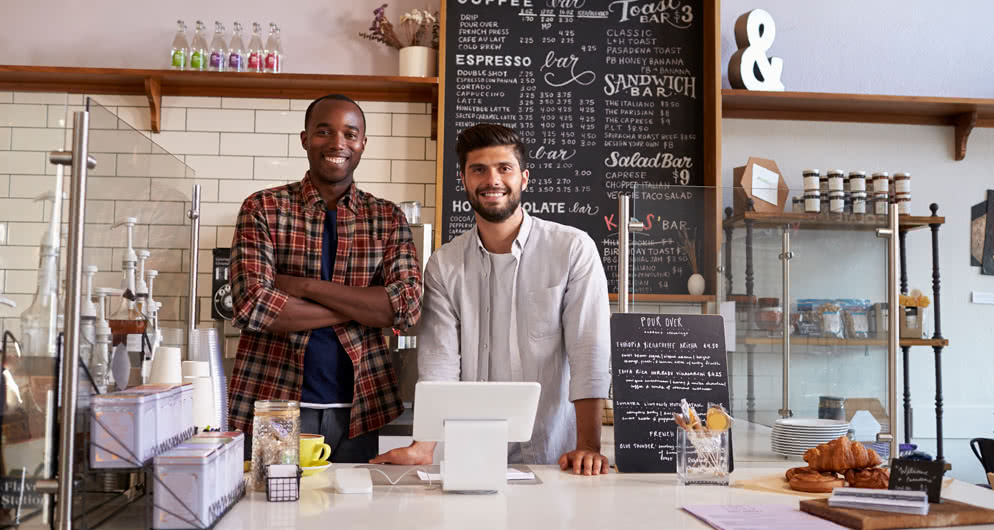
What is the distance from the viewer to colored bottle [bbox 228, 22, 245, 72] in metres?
3.74

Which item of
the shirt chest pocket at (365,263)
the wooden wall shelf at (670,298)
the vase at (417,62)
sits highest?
the vase at (417,62)

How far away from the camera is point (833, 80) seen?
13.7 feet

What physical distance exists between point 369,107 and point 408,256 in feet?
6.28

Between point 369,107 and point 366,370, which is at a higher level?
point 369,107

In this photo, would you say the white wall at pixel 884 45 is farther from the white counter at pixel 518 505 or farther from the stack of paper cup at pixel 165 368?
the stack of paper cup at pixel 165 368

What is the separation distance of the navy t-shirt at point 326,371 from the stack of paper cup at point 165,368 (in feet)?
1.86

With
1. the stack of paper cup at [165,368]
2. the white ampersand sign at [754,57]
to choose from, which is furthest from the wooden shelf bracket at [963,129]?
the stack of paper cup at [165,368]

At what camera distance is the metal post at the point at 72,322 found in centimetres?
120

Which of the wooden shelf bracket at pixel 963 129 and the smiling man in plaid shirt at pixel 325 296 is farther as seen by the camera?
the wooden shelf bracket at pixel 963 129

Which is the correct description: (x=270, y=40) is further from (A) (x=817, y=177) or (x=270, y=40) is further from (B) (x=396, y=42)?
(A) (x=817, y=177)

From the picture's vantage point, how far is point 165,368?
4.99 feet

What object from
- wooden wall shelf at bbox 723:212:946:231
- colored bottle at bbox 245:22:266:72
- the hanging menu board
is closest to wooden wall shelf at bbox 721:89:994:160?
the hanging menu board

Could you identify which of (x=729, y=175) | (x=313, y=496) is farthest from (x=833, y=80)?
(x=313, y=496)

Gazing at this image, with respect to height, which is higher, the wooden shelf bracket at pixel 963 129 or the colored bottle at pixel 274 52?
the colored bottle at pixel 274 52
